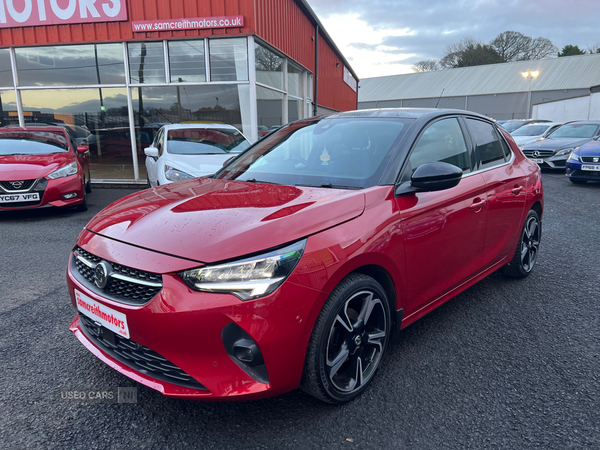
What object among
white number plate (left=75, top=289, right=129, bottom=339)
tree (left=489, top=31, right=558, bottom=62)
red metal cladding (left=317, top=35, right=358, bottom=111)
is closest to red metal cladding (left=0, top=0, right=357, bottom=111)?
red metal cladding (left=317, top=35, right=358, bottom=111)

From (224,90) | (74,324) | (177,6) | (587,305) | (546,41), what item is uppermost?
(546,41)

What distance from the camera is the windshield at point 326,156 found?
2.61 meters

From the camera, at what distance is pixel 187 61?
10.9 m

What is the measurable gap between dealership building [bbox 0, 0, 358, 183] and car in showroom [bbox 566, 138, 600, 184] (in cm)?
764

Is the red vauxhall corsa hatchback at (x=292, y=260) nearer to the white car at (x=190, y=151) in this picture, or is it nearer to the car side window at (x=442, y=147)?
the car side window at (x=442, y=147)

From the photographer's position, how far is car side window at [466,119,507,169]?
336cm

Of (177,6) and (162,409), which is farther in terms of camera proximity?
(177,6)

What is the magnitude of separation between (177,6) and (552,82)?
155ft

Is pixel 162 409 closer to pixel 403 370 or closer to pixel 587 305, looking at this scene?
pixel 403 370

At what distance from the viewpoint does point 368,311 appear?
89.7 inches

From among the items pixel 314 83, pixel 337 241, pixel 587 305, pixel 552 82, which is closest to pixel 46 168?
pixel 337 241

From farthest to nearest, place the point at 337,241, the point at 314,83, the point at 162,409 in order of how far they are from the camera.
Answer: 1. the point at 314,83
2. the point at 162,409
3. the point at 337,241

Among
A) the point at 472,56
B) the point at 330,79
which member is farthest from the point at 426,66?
the point at 330,79

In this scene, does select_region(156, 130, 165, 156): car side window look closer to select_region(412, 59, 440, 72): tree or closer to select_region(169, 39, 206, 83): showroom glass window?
select_region(169, 39, 206, 83): showroom glass window
